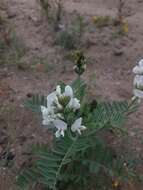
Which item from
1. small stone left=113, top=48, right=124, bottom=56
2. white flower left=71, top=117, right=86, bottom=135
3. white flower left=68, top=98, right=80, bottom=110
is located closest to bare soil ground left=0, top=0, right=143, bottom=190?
small stone left=113, top=48, right=124, bottom=56

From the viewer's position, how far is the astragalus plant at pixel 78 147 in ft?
7.48

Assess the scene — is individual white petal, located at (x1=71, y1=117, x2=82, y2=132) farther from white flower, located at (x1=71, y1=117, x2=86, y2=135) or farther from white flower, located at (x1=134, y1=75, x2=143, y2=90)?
white flower, located at (x1=134, y1=75, x2=143, y2=90)

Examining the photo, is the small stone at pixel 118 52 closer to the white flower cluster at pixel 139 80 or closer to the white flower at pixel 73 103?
the white flower cluster at pixel 139 80

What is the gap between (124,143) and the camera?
299 centimetres

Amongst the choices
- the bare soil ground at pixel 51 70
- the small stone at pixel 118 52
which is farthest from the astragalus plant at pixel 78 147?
the small stone at pixel 118 52

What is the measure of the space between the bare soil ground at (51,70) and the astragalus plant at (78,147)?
240 mm

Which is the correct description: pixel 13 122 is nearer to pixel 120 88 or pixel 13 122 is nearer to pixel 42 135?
pixel 42 135

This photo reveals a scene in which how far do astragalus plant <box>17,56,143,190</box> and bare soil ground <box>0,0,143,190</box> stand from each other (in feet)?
0.79

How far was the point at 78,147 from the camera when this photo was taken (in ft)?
8.05

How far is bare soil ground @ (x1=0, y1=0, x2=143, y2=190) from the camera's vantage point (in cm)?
308

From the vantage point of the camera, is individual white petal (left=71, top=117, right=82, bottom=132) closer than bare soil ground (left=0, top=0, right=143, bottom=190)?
Yes

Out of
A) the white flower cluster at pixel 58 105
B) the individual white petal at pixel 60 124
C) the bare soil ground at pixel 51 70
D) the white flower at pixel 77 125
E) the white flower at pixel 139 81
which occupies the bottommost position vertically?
the bare soil ground at pixel 51 70

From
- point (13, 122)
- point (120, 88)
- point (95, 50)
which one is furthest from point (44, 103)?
point (95, 50)

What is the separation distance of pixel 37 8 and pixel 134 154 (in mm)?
1726
